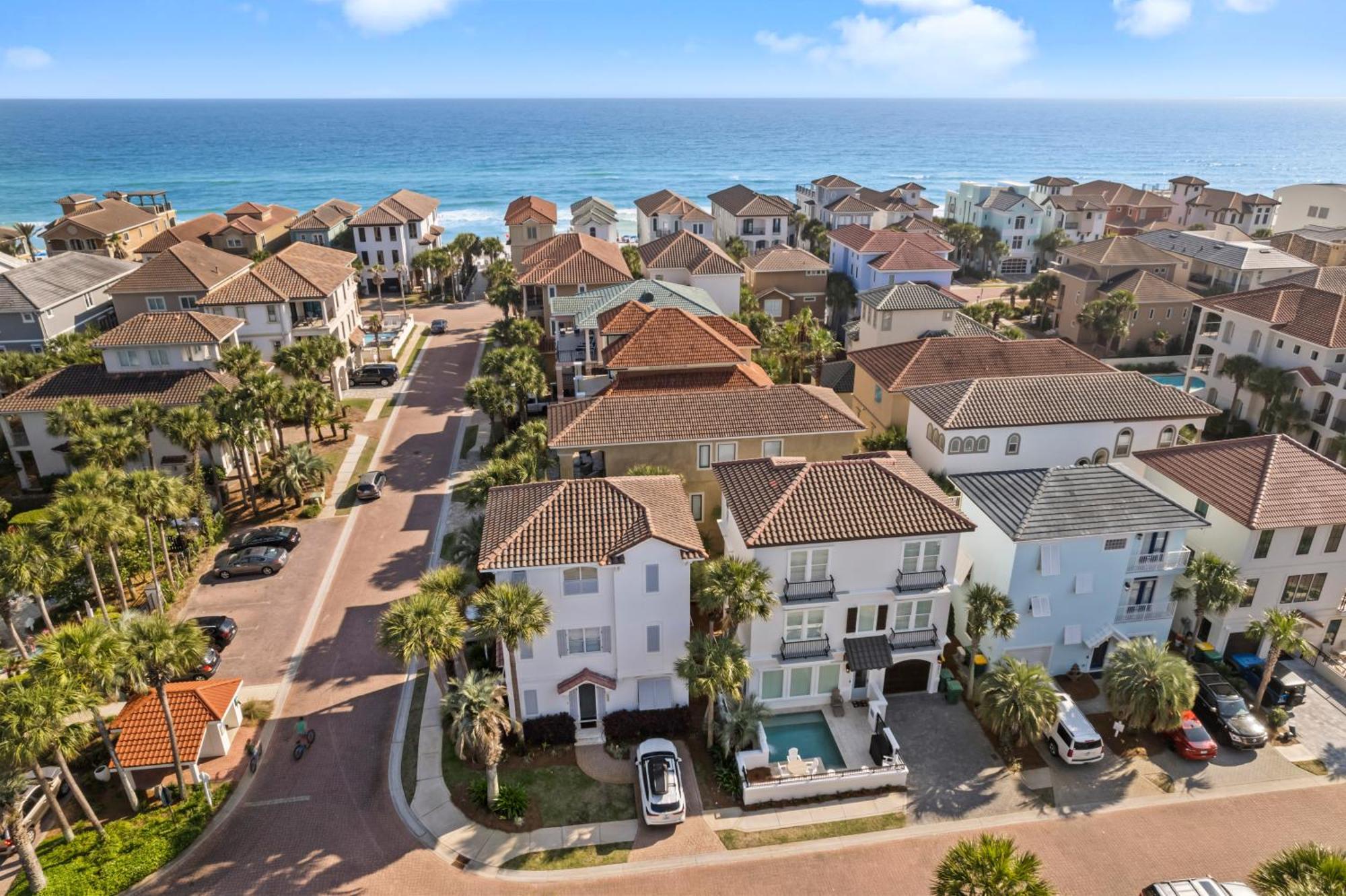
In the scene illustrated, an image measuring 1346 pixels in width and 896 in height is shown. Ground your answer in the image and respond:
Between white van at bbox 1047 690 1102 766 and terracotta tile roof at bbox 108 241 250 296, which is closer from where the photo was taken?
white van at bbox 1047 690 1102 766

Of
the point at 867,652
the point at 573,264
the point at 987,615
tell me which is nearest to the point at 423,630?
the point at 867,652

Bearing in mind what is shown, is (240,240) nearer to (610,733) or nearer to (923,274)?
(923,274)

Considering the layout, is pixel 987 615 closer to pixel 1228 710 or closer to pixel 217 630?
pixel 1228 710

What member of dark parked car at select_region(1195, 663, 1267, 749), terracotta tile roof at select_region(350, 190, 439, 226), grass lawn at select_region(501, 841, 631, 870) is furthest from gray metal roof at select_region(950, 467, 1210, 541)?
terracotta tile roof at select_region(350, 190, 439, 226)

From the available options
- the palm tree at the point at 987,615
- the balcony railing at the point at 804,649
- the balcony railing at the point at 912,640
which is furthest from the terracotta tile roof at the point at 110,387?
the palm tree at the point at 987,615

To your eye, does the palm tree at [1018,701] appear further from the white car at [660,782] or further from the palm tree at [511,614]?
the palm tree at [511,614]

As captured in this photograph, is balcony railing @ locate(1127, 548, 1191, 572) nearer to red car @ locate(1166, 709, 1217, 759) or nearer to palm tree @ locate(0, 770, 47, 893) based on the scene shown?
red car @ locate(1166, 709, 1217, 759)

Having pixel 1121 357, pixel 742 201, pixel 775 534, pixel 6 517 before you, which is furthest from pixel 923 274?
pixel 6 517
